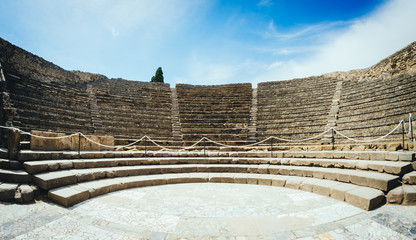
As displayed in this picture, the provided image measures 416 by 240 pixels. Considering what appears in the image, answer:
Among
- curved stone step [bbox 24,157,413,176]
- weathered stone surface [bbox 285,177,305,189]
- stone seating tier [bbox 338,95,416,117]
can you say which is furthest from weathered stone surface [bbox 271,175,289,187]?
stone seating tier [bbox 338,95,416,117]

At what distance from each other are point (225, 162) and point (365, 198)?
4656mm

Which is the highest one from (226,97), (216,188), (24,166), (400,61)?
(400,61)

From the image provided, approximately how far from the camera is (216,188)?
5555 mm

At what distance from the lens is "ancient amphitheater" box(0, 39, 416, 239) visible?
4.44 meters

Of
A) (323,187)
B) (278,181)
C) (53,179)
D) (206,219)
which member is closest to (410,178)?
(323,187)

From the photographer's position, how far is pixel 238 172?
7.12 m

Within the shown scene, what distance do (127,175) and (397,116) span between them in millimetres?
9894

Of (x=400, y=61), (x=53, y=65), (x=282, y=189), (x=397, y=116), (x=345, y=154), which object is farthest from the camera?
(x=53, y=65)

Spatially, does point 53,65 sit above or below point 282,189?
above

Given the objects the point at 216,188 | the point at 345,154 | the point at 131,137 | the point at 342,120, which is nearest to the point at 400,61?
the point at 342,120

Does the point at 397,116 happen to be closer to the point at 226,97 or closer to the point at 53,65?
the point at 226,97

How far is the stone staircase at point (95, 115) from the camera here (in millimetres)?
10273

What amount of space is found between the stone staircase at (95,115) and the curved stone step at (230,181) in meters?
5.38

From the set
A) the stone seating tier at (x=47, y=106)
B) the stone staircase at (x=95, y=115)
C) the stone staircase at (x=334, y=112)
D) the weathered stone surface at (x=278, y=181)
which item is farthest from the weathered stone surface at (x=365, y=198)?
the stone staircase at (x=95, y=115)
